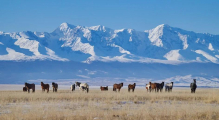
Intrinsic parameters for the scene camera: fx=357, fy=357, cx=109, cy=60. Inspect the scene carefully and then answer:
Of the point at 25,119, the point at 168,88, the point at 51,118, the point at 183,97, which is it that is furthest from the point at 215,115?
the point at 168,88

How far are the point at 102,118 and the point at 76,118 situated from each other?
3.86 feet

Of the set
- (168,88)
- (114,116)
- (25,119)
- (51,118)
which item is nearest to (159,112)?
(114,116)

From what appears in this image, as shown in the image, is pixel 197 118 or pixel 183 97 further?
pixel 183 97

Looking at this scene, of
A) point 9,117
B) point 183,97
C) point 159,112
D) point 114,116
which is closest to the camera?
point 9,117

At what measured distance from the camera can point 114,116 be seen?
661 inches

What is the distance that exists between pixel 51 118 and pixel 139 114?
4.14m

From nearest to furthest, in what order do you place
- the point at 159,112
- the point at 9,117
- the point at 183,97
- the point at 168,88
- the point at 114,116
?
the point at 9,117 → the point at 114,116 → the point at 159,112 → the point at 183,97 → the point at 168,88

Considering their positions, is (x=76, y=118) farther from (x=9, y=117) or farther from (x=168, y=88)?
(x=168, y=88)

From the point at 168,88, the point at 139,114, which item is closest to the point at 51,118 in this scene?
the point at 139,114

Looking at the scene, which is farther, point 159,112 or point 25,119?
point 159,112

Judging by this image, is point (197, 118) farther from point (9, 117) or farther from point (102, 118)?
point (9, 117)

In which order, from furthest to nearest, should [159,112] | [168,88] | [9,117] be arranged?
[168,88], [159,112], [9,117]

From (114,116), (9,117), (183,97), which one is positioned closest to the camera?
(9,117)

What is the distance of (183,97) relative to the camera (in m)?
28.5
